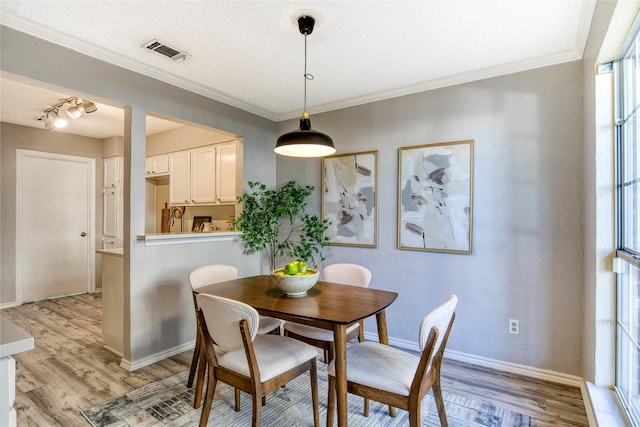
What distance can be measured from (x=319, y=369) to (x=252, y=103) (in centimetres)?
277

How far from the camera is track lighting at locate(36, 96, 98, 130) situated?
10.9 feet

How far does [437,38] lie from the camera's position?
2258 mm

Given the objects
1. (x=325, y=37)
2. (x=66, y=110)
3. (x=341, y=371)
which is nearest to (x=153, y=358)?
(x=341, y=371)

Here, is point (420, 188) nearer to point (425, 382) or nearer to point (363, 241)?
point (363, 241)

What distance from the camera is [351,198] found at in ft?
11.3

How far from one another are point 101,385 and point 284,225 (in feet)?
7.44

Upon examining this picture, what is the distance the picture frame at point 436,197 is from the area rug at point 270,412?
1214 millimetres

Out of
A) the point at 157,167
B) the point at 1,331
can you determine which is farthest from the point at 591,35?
the point at 157,167

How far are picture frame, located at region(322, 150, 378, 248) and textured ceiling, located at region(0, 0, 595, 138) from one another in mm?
785

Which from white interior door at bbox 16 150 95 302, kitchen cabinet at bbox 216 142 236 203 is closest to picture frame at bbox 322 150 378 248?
kitchen cabinet at bbox 216 142 236 203

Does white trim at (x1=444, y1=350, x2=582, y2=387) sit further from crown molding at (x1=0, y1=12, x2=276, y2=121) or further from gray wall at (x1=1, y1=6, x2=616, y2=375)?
crown molding at (x1=0, y1=12, x2=276, y2=121)

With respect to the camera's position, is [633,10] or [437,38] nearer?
[633,10]

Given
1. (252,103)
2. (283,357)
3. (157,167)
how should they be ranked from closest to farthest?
(283,357) < (252,103) < (157,167)

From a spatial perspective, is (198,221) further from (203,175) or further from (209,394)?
(209,394)
